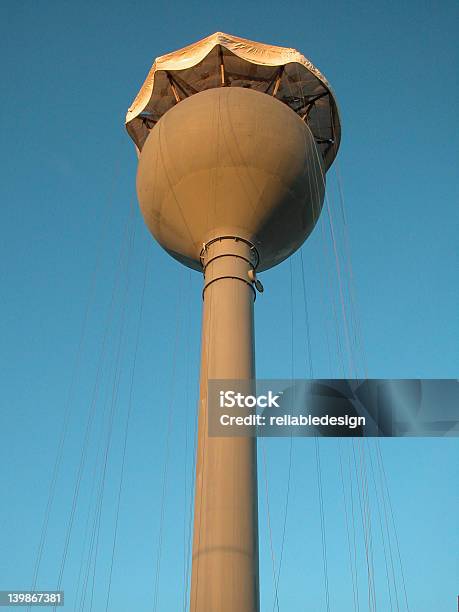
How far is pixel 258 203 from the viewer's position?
1284 cm

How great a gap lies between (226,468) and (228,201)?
514cm

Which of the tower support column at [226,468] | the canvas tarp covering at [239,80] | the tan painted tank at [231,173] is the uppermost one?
the canvas tarp covering at [239,80]

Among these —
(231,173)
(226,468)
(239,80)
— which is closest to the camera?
(226,468)

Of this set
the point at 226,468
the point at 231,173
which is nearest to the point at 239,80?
the point at 231,173

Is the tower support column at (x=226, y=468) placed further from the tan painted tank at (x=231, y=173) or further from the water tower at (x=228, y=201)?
the tan painted tank at (x=231, y=173)

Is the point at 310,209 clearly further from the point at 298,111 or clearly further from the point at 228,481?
the point at 228,481

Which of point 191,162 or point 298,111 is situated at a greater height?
point 298,111

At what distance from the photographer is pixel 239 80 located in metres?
14.9

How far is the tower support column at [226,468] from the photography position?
33.0 ft

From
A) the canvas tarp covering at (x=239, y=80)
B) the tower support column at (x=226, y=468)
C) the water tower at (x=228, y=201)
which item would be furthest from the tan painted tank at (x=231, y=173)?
the canvas tarp covering at (x=239, y=80)

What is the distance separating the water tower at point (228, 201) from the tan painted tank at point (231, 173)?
0.02 meters

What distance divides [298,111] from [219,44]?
9.30 feet

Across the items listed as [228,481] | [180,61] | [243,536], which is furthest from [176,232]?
[243,536]

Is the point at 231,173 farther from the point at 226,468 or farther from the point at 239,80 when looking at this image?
the point at 226,468
